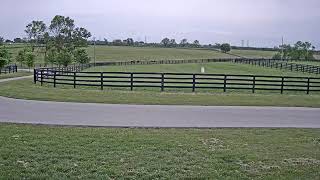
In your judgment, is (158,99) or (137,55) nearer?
(158,99)

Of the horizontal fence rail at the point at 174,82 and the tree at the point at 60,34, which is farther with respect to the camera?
the tree at the point at 60,34

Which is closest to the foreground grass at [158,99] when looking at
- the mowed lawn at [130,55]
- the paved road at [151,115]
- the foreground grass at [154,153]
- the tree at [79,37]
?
the paved road at [151,115]

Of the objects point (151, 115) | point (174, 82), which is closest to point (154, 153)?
point (151, 115)

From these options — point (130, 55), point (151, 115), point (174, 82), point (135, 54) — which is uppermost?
point (135, 54)

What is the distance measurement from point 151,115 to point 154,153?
609cm

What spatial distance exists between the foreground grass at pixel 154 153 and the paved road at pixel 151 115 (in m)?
1.29

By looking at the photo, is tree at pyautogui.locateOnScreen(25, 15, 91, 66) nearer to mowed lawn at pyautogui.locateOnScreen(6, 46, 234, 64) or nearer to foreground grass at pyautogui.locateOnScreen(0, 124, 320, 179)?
mowed lawn at pyautogui.locateOnScreen(6, 46, 234, 64)

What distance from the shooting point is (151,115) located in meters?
14.3

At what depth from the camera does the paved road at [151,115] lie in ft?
41.2

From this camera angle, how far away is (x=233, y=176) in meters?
6.79

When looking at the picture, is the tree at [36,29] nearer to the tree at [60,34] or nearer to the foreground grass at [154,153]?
the tree at [60,34]

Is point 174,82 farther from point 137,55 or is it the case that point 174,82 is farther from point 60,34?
point 137,55

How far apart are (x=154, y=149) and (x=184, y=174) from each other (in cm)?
188

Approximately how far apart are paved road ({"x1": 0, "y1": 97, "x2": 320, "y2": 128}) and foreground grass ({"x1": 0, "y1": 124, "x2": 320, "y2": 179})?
51.0 inches
